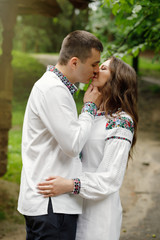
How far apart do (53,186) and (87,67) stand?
762 mm

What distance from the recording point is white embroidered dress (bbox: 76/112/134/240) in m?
2.08

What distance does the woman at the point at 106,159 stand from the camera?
80.6 inches

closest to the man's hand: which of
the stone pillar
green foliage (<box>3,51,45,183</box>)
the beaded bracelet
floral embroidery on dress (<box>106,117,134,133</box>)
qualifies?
floral embroidery on dress (<box>106,117,134,133</box>)

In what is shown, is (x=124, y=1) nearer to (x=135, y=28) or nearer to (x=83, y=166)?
(x=135, y=28)

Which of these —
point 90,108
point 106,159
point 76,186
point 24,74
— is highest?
point 90,108

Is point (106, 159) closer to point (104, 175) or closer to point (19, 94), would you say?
point (104, 175)

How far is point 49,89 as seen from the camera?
6.22ft

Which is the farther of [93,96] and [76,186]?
[93,96]

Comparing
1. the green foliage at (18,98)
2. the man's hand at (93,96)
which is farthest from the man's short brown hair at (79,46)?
the green foliage at (18,98)

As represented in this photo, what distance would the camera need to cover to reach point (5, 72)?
6.30 m

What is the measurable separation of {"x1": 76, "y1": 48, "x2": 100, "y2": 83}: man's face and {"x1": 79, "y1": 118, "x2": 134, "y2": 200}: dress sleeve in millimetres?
370

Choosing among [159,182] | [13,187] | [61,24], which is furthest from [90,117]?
[61,24]

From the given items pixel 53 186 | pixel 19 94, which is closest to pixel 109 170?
pixel 53 186

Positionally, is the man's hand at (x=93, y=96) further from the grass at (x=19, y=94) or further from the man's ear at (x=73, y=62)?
the grass at (x=19, y=94)
